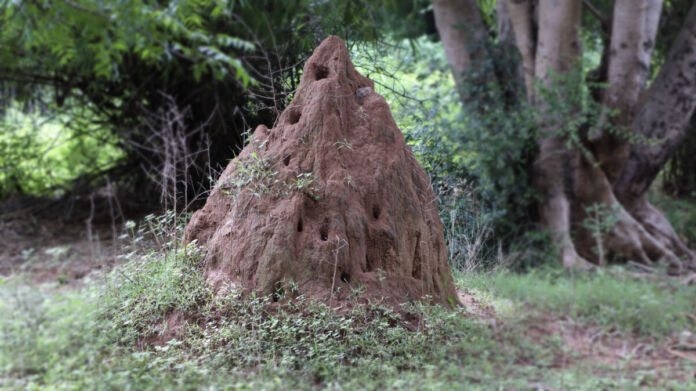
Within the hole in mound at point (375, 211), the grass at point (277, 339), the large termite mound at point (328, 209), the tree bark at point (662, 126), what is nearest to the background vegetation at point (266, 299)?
the grass at point (277, 339)

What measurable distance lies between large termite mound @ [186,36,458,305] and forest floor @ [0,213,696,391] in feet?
0.65

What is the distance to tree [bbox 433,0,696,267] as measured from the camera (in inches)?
290

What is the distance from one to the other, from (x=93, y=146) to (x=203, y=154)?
426 cm

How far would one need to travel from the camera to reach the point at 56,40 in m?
6.52

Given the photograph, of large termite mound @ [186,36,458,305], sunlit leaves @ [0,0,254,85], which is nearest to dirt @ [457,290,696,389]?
large termite mound @ [186,36,458,305]

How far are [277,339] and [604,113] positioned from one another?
582cm

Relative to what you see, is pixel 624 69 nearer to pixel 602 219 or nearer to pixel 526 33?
pixel 526 33

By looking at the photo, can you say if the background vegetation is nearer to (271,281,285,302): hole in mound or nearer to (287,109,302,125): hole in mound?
(271,281,285,302): hole in mound

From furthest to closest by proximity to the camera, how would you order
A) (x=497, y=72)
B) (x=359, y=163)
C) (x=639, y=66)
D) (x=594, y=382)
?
(x=497, y=72), (x=639, y=66), (x=359, y=163), (x=594, y=382)

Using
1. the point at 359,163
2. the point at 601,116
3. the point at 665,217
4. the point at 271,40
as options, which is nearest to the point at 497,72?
the point at 601,116

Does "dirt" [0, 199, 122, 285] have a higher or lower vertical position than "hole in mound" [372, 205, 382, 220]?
lower

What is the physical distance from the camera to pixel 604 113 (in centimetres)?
747

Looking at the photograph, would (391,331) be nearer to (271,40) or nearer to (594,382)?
(594,382)

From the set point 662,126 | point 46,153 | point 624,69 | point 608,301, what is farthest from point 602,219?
point 46,153
